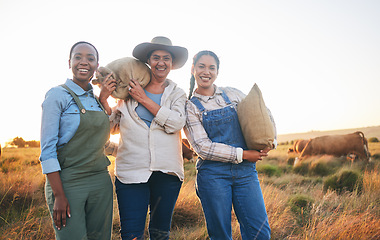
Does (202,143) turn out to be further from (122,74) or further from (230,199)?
(122,74)

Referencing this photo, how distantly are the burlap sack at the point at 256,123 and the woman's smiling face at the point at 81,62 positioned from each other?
1.41 m

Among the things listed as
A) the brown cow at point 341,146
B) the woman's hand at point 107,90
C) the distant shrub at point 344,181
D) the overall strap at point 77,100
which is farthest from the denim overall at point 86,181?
the brown cow at point 341,146

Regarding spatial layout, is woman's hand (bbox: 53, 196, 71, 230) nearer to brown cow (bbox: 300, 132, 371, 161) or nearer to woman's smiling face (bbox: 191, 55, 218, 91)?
woman's smiling face (bbox: 191, 55, 218, 91)

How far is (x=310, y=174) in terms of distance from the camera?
995 cm

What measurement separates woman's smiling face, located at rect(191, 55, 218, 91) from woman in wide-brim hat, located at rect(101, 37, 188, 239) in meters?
0.24

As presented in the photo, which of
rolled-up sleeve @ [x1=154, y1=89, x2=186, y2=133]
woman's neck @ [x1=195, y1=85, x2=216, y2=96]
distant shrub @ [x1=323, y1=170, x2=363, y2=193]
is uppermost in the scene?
woman's neck @ [x1=195, y1=85, x2=216, y2=96]

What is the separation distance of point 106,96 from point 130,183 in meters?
0.82

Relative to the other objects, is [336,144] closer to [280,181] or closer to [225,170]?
[280,181]

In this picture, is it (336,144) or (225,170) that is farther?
(336,144)

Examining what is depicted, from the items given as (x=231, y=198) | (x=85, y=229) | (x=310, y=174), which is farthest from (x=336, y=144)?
(x=85, y=229)

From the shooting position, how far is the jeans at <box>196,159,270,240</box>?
7.60 feet

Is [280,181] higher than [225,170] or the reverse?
the reverse

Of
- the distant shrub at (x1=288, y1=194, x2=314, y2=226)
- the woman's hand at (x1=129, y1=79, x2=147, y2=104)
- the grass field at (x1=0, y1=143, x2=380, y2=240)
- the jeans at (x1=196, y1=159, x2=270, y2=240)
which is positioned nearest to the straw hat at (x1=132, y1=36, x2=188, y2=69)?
the woman's hand at (x1=129, y1=79, x2=147, y2=104)

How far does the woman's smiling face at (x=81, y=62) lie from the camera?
219 centimetres
